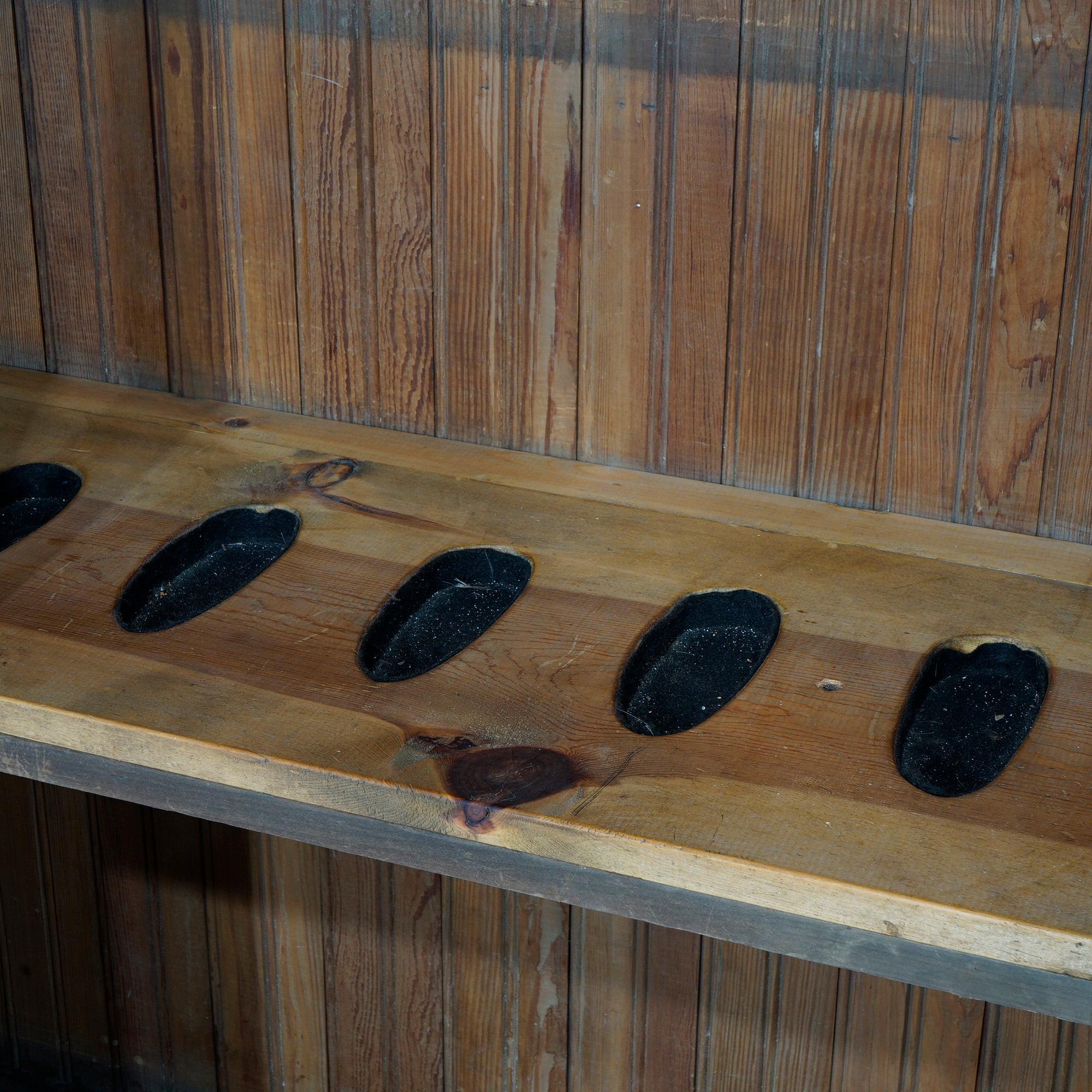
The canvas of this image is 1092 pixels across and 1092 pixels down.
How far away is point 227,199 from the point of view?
1.57 m

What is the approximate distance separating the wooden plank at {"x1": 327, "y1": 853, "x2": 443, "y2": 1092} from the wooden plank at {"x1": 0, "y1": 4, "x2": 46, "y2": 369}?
0.75m

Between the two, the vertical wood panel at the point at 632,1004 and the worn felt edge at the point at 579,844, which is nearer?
the worn felt edge at the point at 579,844

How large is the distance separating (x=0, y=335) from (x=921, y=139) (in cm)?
113

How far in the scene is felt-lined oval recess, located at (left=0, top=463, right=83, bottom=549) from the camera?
1.51 metres

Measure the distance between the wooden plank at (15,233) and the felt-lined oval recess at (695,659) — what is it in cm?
92

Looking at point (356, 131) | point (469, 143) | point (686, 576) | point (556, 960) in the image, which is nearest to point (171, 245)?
point (356, 131)

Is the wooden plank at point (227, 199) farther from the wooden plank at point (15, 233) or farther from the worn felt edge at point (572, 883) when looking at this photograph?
the worn felt edge at point (572, 883)

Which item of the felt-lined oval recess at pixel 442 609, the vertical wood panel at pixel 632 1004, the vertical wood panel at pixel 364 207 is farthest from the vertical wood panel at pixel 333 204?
the vertical wood panel at pixel 632 1004

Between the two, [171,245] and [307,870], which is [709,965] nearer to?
[307,870]

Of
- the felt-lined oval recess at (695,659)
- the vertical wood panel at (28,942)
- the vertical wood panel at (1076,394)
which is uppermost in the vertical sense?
the vertical wood panel at (1076,394)

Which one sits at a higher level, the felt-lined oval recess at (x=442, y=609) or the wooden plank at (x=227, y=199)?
the wooden plank at (x=227, y=199)

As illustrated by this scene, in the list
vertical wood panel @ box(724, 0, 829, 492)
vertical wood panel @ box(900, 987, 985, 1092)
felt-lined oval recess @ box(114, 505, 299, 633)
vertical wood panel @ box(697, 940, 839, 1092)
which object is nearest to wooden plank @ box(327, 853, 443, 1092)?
vertical wood panel @ box(697, 940, 839, 1092)

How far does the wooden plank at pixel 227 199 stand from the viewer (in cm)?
151

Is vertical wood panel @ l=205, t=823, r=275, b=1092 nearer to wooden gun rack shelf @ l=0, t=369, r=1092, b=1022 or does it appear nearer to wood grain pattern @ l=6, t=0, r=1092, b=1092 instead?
wood grain pattern @ l=6, t=0, r=1092, b=1092
